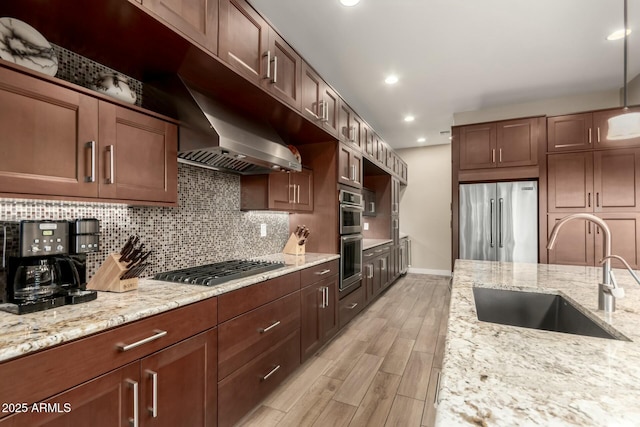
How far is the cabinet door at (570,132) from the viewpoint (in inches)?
142

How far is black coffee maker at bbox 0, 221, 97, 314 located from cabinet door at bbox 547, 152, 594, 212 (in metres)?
4.69

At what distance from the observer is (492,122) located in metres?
4.05

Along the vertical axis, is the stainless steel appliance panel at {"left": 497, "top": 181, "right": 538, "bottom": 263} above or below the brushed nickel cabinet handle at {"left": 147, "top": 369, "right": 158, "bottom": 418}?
above

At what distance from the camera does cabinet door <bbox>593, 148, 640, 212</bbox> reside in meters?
3.39

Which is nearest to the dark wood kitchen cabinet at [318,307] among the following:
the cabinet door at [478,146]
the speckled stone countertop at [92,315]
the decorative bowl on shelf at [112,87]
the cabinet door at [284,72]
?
the speckled stone countertop at [92,315]

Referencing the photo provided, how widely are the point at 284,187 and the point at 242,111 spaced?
0.76 meters

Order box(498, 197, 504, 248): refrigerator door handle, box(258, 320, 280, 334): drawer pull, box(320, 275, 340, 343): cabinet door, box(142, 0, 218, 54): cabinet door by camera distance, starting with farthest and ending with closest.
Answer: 1. box(498, 197, 504, 248): refrigerator door handle
2. box(320, 275, 340, 343): cabinet door
3. box(258, 320, 280, 334): drawer pull
4. box(142, 0, 218, 54): cabinet door

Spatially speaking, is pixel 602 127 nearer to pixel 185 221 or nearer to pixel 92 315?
pixel 185 221

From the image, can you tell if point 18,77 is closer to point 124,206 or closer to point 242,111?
point 124,206

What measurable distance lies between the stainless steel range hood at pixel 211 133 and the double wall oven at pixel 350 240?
48.1 inches

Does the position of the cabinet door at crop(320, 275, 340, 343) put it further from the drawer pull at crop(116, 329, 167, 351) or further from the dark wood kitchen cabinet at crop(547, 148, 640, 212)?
the dark wood kitchen cabinet at crop(547, 148, 640, 212)

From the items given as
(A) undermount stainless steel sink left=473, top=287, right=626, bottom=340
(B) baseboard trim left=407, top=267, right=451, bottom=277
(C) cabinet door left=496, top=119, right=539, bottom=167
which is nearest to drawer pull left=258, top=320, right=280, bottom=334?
(A) undermount stainless steel sink left=473, top=287, right=626, bottom=340

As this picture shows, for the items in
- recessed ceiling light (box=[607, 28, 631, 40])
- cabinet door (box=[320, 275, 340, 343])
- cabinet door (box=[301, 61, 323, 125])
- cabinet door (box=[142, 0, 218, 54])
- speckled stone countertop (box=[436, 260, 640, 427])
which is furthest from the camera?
cabinet door (box=[320, 275, 340, 343])

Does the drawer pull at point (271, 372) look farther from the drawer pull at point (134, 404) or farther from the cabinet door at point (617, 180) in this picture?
the cabinet door at point (617, 180)
